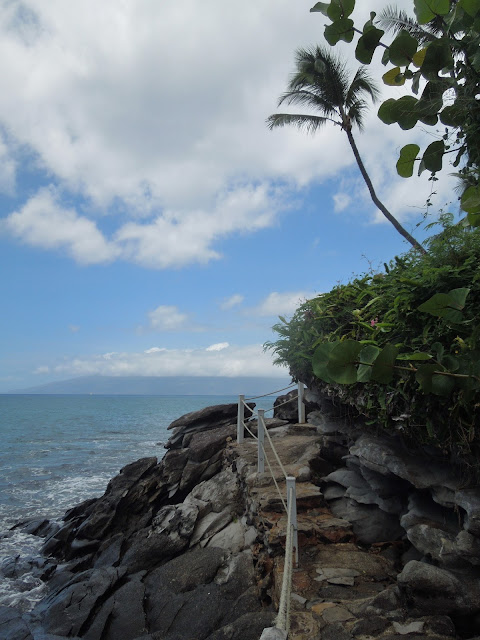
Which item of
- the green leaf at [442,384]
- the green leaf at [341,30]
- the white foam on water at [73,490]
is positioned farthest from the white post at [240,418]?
the green leaf at [341,30]

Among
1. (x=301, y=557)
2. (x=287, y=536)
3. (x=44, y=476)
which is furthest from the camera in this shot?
(x=44, y=476)

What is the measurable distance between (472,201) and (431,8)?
56cm

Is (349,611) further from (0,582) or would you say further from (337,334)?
(0,582)

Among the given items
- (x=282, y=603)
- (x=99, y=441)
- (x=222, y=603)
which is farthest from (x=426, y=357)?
(x=99, y=441)

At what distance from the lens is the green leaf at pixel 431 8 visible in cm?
117

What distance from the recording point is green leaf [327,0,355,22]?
1296mm

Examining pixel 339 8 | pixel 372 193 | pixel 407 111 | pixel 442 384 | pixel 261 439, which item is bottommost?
pixel 261 439

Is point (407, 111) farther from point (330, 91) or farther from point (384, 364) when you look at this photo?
point (330, 91)

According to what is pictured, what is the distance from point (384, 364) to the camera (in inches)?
47.8

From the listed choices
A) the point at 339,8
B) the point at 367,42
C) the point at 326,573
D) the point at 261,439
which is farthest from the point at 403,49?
the point at 261,439

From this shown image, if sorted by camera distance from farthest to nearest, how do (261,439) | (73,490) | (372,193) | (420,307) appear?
(73,490) → (372,193) → (261,439) → (420,307)

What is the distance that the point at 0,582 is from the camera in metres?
9.25

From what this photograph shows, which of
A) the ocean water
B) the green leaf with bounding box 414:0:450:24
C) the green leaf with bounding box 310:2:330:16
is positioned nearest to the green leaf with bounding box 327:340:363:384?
the green leaf with bounding box 414:0:450:24

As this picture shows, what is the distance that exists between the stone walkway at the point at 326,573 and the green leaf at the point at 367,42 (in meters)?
4.11
